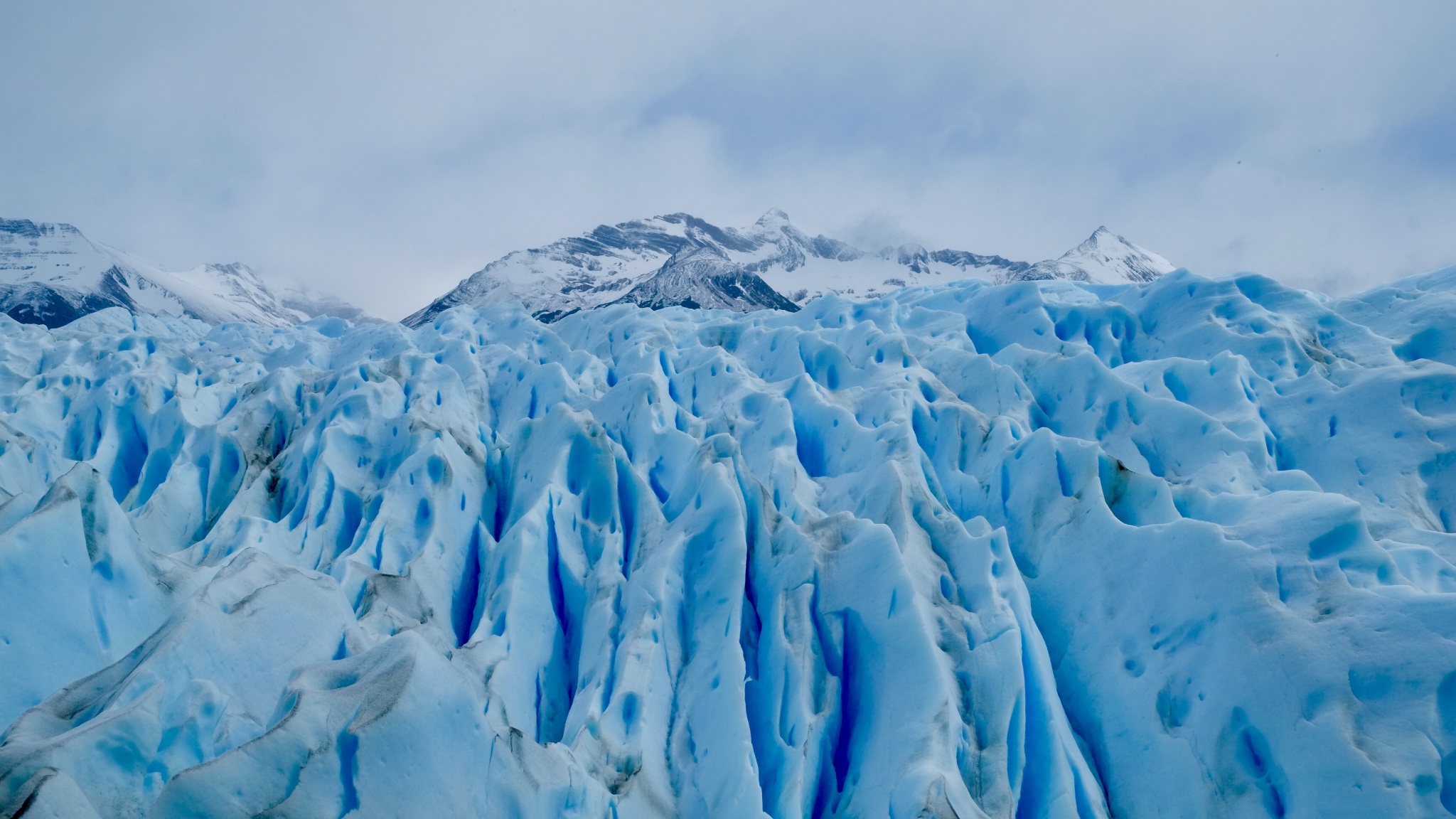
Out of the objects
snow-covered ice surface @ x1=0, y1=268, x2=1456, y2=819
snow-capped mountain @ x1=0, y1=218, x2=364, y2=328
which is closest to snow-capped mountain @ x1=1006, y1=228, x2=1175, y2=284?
snow-covered ice surface @ x1=0, y1=268, x2=1456, y2=819

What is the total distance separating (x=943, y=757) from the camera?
212 inches

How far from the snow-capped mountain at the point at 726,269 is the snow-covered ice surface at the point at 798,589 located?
30.3m

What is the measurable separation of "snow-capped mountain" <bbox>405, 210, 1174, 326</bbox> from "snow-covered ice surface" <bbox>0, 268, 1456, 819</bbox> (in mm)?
30263

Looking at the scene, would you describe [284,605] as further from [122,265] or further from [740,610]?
[122,265]

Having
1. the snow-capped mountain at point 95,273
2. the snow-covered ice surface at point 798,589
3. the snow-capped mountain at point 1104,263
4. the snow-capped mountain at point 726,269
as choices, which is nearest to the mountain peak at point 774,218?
the snow-capped mountain at point 726,269

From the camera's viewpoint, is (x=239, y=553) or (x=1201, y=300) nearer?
(x=239, y=553)

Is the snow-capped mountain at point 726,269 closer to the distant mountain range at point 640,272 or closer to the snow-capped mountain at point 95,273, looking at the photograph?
the distant mountain range at point 640,272

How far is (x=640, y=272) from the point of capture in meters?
101

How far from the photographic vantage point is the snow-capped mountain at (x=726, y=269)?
64.1 metres

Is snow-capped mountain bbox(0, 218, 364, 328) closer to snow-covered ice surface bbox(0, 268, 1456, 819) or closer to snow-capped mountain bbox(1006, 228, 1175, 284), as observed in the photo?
snow-capped mountain bbox(1006, 228, 1175, 284)

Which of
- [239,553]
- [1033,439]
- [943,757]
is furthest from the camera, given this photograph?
[1033,439]

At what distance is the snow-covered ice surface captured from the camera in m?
4.61

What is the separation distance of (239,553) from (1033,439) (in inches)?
338

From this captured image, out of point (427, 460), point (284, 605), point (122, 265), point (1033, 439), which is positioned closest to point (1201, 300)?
point (1033, 439)
